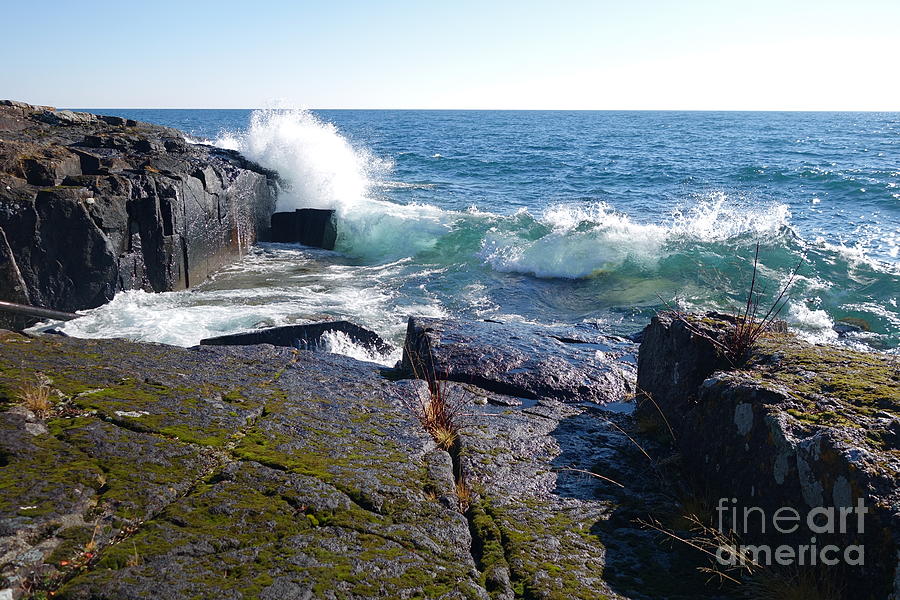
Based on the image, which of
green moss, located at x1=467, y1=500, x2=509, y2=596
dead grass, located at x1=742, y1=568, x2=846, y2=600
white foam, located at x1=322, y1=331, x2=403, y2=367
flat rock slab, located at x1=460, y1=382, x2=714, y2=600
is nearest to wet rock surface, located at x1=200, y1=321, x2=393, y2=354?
white foam, located at x1=322, y1=331, x2=403, y2=367

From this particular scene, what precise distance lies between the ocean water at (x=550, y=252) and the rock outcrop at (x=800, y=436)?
100cm

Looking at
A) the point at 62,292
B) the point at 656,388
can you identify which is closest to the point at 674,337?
the point at 656,388

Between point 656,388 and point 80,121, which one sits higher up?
point 80,121

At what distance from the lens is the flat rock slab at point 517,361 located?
5648 millimetres

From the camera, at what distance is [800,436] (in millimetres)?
2816

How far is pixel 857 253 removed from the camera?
1408 centimetres

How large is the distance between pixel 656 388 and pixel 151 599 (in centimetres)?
384

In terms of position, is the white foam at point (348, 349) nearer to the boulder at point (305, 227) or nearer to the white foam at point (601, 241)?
the white foam at point (601, 241)

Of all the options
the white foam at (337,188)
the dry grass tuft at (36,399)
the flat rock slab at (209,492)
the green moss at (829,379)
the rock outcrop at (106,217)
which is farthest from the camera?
the white foam at (337,188)

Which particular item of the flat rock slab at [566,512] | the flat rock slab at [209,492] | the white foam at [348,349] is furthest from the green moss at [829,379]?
the white foam at [348,349]

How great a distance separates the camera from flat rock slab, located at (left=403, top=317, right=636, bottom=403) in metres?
5.65

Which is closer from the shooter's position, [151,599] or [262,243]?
[151,599]

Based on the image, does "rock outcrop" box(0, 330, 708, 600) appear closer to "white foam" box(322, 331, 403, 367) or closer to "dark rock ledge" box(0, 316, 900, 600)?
"dark rock ledge" box(0, 316, 900, 600)

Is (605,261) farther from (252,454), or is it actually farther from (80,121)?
(80,121)
